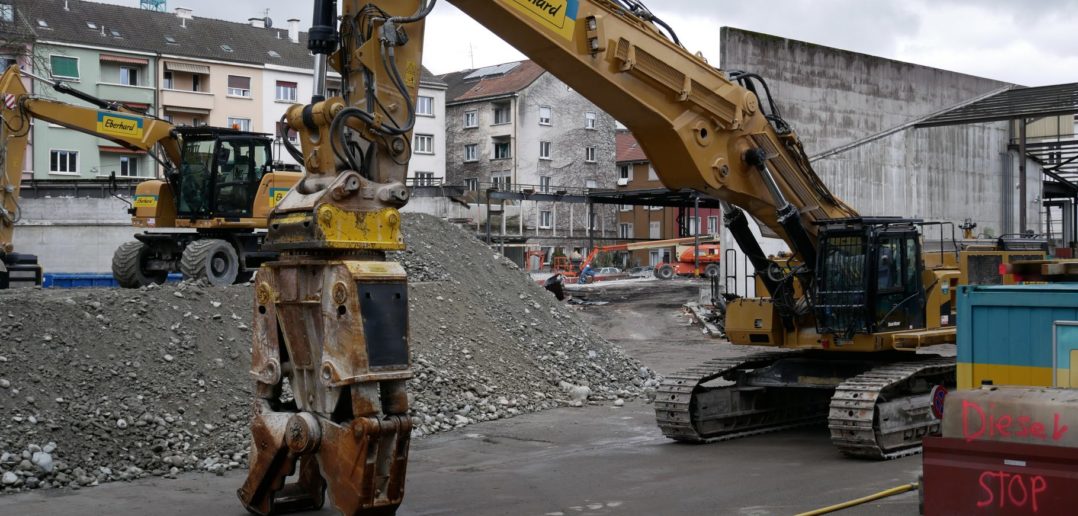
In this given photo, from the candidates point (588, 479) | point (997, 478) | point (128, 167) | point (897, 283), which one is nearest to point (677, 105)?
point (897, 283)

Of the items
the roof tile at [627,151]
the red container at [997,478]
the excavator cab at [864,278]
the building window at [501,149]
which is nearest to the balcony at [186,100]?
→ the building window at [501,149]

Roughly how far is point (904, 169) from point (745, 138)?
21.1 metres

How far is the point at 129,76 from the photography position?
2041 inches

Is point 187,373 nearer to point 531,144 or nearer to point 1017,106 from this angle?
point 1017,106

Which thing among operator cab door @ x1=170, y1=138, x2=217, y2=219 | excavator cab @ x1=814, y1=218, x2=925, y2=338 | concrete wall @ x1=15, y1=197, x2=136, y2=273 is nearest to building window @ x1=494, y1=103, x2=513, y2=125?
concrete wall @ x1=15, y1=197, x2=136, y2=273

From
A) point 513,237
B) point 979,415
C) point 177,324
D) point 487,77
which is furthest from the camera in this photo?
point 487,77

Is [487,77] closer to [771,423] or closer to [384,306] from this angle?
[771,423]

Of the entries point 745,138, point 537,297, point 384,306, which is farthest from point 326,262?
point 537,297

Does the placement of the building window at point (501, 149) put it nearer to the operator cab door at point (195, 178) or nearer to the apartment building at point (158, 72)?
the apartment building at point (158, 72)

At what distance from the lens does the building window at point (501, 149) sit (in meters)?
62.0

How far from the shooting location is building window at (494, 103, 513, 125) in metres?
61.5

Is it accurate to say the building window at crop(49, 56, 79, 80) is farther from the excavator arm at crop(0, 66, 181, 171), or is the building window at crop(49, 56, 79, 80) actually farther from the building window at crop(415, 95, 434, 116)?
the excavator arm at crop(0, 66, 181, 171)

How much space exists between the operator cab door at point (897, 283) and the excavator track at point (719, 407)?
4.60 feet

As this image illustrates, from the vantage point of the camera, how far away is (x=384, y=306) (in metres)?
7.84
